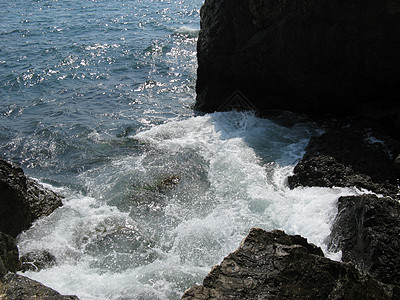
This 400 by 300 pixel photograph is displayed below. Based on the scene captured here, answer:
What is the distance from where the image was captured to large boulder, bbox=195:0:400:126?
31.8ft

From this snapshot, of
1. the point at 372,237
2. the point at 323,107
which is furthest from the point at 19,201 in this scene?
the point at 323,107

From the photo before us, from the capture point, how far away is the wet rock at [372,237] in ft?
15.8

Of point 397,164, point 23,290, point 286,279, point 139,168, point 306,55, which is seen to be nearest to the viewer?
point 286,279

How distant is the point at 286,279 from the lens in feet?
13.1

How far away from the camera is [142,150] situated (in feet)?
35.7

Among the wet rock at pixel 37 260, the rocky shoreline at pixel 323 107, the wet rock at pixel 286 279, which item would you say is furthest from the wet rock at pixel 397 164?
the wet rock at pixel 37 260

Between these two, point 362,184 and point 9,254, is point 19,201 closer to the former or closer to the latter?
point 9,254

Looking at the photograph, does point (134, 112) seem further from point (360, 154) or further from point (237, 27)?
point (360, 154)

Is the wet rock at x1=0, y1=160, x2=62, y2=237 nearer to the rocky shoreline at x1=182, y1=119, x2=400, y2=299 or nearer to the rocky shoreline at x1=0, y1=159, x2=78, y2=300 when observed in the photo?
the rocky shoreline at x1=0, y1=159, x2=78, y2=300

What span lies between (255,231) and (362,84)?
715 cm

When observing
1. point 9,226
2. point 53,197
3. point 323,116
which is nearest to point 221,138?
point 323,116

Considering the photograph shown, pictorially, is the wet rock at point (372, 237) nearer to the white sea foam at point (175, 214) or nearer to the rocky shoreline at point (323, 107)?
the rocky shoreline at point (323, 107)

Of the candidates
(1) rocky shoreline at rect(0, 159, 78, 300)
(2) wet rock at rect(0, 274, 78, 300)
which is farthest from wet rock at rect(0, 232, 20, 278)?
(2) wet rock at rect(0, 274, 78, 300)

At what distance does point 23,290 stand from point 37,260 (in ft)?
7.89
